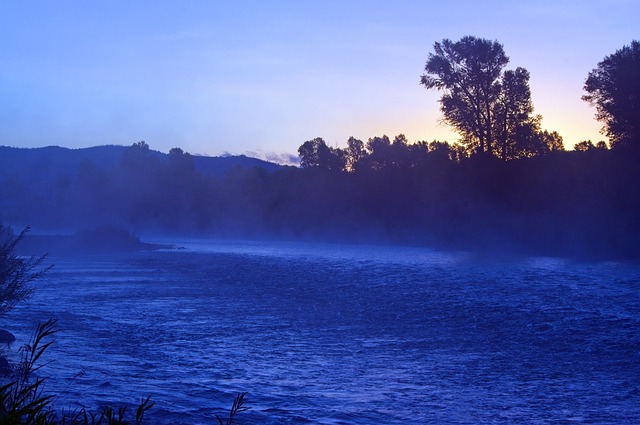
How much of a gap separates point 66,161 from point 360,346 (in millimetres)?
153222

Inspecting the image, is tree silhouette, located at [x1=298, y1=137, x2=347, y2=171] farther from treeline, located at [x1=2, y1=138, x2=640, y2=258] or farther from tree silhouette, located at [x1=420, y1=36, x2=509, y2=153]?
tree silhouette, located at [x1=420, y1=36, x2=509, y2=153]

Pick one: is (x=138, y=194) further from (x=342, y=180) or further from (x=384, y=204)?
(x=384, y=204)

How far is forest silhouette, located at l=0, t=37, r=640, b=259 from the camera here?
125 ft

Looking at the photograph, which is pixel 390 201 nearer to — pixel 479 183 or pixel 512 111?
pixel 479 183

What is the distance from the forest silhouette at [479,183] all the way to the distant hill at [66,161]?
61.2 m

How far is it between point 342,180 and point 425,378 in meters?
56.8

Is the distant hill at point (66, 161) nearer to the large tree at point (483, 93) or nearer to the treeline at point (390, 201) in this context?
the treeline at point (390, 201)

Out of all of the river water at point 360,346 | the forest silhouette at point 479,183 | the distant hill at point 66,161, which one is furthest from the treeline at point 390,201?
the distant hill at point 66,161

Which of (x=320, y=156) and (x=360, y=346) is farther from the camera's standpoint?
(x=320, y=156)

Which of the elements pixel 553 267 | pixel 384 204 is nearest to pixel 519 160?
pixel 384 204

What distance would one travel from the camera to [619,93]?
40500 mm

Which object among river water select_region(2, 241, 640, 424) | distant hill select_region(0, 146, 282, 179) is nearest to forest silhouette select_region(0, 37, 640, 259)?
river water select_region(2, 241, 640, 424)

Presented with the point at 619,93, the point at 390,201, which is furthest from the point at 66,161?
the point at 619,93

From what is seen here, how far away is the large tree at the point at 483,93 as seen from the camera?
4762 centimetres
